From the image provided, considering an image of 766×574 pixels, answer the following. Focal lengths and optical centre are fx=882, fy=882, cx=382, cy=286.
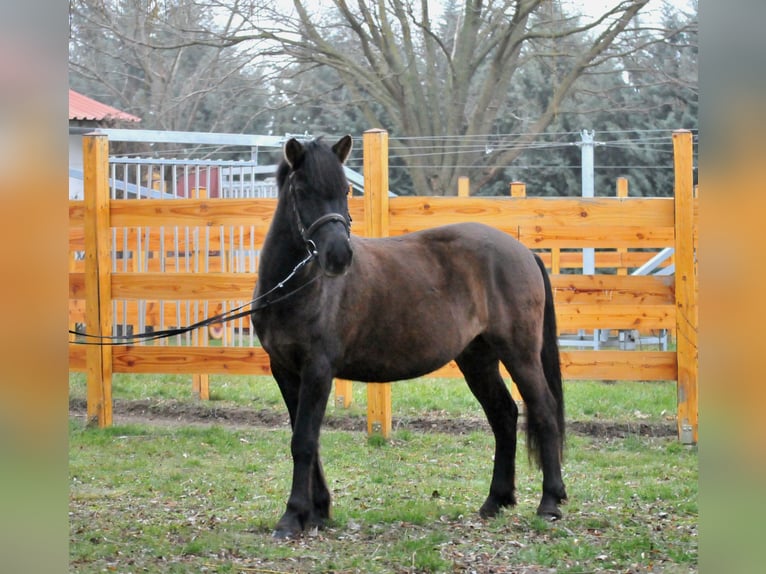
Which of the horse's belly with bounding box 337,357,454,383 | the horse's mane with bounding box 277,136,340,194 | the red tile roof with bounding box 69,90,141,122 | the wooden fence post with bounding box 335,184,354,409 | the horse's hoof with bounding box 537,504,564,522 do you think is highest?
the red tile roof with bounding box 69,90,141,122

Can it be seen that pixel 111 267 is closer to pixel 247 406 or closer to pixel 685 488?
pixel 247 406

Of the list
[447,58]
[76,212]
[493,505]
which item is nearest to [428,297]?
[493,505]

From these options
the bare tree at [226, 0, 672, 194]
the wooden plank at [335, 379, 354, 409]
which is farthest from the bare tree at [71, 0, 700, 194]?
the wooden plank at [335, 379, 354, 409]

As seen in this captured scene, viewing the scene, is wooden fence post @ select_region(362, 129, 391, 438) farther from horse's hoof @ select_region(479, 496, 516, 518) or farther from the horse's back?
horse's hoof @ select_region(479, 496, 516, 518)

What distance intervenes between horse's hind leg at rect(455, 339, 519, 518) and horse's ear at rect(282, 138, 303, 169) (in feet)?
5.39

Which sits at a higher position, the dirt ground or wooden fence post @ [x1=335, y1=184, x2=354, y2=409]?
wooden fence post @ [x1=335, y1=184, x2=354, y2=409]

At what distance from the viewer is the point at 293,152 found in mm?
4516

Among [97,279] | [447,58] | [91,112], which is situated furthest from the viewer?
[91,112]

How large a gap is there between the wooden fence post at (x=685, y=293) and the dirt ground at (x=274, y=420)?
0.39 metres

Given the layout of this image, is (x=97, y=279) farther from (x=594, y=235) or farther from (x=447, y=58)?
(x=447, y=58)

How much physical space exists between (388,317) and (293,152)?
1116 millimetres

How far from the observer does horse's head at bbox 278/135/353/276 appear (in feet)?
14.2

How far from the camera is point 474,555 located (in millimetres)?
4270

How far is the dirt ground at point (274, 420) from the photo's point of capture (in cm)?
746
